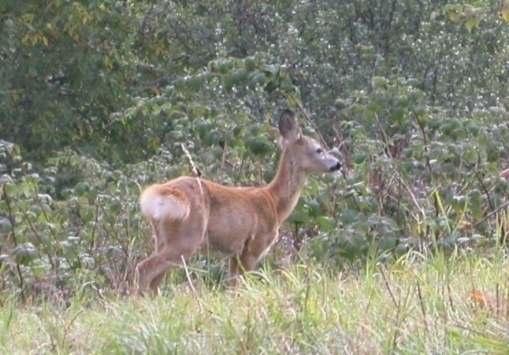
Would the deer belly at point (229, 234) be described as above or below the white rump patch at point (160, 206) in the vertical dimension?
below

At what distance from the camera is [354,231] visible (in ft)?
33.1

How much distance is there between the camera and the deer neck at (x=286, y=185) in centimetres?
1182

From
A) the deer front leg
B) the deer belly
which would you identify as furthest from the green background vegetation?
the deer belly

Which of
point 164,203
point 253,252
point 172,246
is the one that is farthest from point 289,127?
point 164,203

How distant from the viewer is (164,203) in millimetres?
10547

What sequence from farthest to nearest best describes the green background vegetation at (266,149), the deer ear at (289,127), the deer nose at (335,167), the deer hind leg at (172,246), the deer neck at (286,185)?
the deer ear at (289,127), the deer nose at (335,167), the deer neck at (286,185), the deer hind leg at (172,246), the green background vegetation at (266,149)

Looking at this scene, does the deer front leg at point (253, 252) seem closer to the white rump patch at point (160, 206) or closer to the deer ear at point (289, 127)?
the white rump patch at point (160, 206)

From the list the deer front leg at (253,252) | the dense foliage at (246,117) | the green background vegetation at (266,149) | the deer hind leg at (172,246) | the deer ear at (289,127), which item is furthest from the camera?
the deer ear at (289,127)

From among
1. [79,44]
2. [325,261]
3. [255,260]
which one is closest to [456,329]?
[325,261]

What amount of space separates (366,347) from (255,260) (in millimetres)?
4747

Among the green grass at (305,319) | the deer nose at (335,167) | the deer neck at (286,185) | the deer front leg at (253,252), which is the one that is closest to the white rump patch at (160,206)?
the deer front leg at (253,252)

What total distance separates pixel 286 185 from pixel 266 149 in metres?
0.34

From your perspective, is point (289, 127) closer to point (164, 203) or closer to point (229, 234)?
point (229, 234)

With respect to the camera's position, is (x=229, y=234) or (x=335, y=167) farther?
(x=335, y=167)
